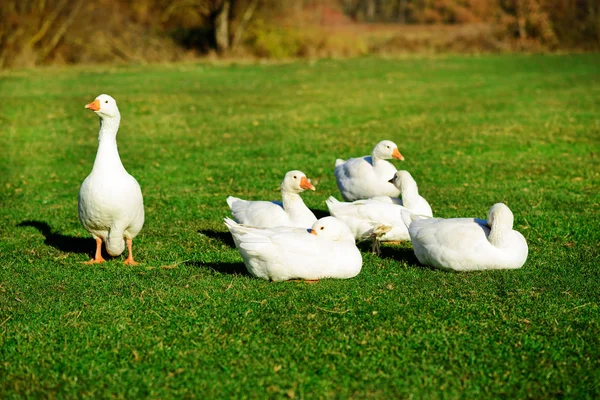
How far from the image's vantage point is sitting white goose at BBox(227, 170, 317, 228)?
8086 millimetres

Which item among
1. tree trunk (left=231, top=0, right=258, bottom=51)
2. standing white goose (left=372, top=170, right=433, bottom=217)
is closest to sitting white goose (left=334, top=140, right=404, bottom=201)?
standing white goose (left=372, top=170, right=433, bottom=217)

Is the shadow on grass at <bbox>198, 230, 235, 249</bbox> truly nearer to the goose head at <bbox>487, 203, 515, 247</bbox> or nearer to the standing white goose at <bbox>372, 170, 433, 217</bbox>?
the standing white goose at <bbox>372, 170, 433, 217</bbox>

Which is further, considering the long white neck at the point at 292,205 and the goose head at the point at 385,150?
the goose head at the point at 385,150

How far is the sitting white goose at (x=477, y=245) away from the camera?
705 cm

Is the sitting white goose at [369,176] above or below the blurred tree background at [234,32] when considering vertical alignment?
below

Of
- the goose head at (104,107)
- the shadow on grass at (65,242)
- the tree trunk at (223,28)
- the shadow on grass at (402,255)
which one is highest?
the tree trunk at (223,28)

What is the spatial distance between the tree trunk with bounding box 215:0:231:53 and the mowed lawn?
1860 cm

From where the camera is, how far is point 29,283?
7016 millimetres

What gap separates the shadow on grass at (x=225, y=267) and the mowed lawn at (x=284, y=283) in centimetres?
3

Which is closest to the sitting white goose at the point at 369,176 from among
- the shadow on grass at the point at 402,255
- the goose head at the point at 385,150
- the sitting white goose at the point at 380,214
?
the goose head at the point at 385,150

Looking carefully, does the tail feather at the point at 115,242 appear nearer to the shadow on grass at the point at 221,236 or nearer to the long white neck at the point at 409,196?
the shadow on grass at the point at 221,236

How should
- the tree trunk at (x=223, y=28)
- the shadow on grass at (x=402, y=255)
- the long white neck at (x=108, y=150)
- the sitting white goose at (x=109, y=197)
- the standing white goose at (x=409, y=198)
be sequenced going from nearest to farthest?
the sitting white goose at (x=109, y=197), the long white neck at (x=108, y=150), the shadow on grass at (x=402, y=255), the standing white goose at (x=409, y=198), the tree trunk at (x=223, y=28)

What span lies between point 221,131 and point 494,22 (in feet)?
88.6

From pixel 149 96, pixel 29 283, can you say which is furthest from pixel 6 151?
pixel 29 283
